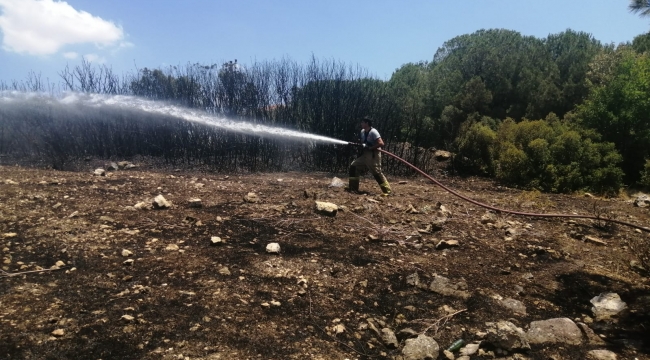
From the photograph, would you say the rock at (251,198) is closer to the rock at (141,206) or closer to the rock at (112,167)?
the rock at (141,206)

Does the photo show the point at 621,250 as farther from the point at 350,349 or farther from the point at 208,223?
the point at 208,223

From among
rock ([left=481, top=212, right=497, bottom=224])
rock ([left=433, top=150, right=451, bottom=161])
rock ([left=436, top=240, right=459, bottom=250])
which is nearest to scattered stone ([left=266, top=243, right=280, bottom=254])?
rock ([left=436, top=240, right=459, bottom=250])

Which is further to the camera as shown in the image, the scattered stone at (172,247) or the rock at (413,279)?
the scattered stone at (172,247)

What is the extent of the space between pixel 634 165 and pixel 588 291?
35.0 feet

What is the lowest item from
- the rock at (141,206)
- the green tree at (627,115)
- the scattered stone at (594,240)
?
the rock at (141,206)

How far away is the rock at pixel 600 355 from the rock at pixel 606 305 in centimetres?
68

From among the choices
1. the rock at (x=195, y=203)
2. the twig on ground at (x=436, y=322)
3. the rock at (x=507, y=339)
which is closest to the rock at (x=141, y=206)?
the rock at (x=195, y=203)

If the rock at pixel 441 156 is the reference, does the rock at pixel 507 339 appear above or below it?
below

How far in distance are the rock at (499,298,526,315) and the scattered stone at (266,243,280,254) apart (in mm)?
2413

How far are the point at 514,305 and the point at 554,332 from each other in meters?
0.47

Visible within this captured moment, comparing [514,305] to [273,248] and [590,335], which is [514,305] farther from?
[273,248]

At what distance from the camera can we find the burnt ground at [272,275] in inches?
127

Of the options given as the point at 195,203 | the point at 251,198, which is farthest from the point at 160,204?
the point at 251,198

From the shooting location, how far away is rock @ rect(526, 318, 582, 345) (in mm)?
3465
